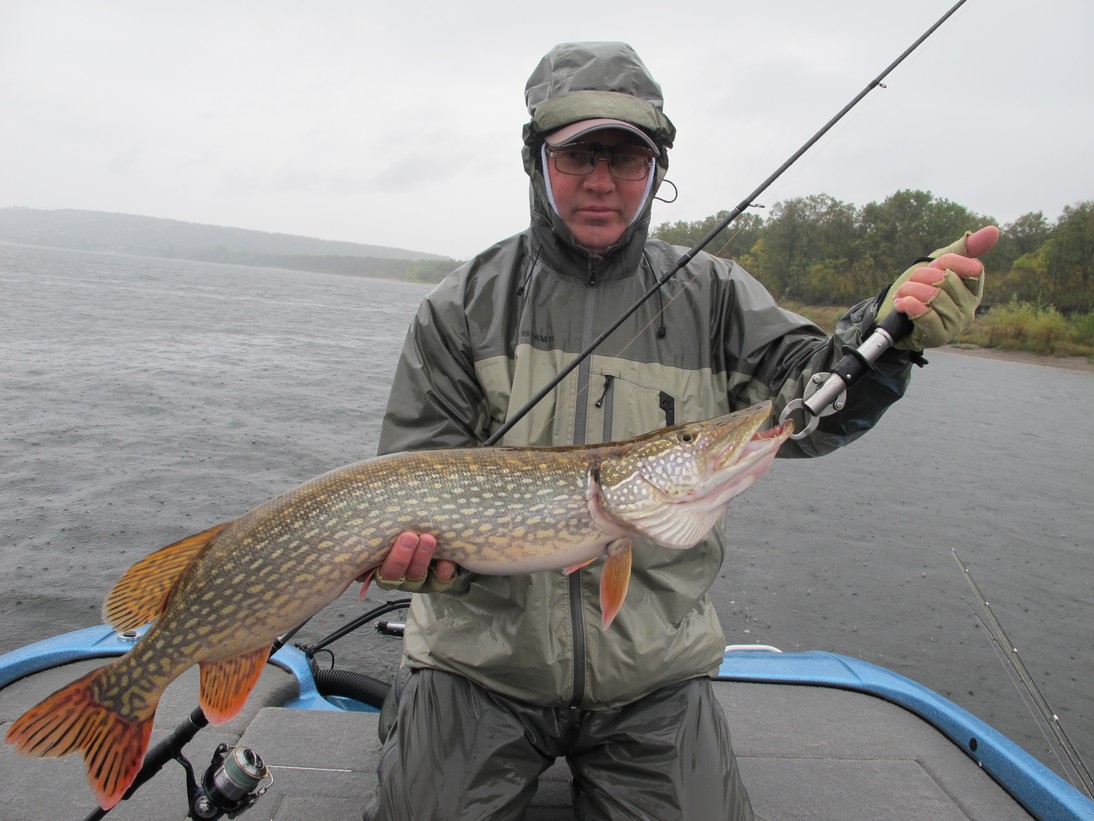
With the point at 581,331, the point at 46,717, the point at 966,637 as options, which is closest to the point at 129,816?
the point at 46,717

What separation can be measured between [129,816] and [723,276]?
9.93 feet

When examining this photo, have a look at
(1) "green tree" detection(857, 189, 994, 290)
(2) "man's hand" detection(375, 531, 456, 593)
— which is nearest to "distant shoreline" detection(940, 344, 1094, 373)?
(1) "green tree" detection(857, 189, 994, 290)

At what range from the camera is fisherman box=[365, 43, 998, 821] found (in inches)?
91.6

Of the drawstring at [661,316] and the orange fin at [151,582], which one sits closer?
the orange fin at [151,582]

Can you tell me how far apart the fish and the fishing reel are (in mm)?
159

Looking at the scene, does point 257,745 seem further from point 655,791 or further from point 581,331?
point 581,331

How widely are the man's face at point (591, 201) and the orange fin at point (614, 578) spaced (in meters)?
1.20

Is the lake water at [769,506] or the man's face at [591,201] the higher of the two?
the man's face at [591,201]

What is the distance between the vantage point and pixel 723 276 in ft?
9.43

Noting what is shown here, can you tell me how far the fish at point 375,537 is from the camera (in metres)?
2.15

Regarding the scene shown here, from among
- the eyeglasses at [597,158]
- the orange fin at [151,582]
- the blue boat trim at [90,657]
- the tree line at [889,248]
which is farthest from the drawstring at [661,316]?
the tree line at [889,248]

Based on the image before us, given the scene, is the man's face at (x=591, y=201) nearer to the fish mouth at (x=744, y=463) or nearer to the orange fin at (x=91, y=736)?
the fish mouth at (x=744, y=463)

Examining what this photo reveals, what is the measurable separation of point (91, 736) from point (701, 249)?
2695 mm

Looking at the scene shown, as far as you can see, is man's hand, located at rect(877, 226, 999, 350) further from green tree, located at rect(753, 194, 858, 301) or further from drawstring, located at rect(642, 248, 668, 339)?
green tree, located at rect(753, 194, 858, 301)
